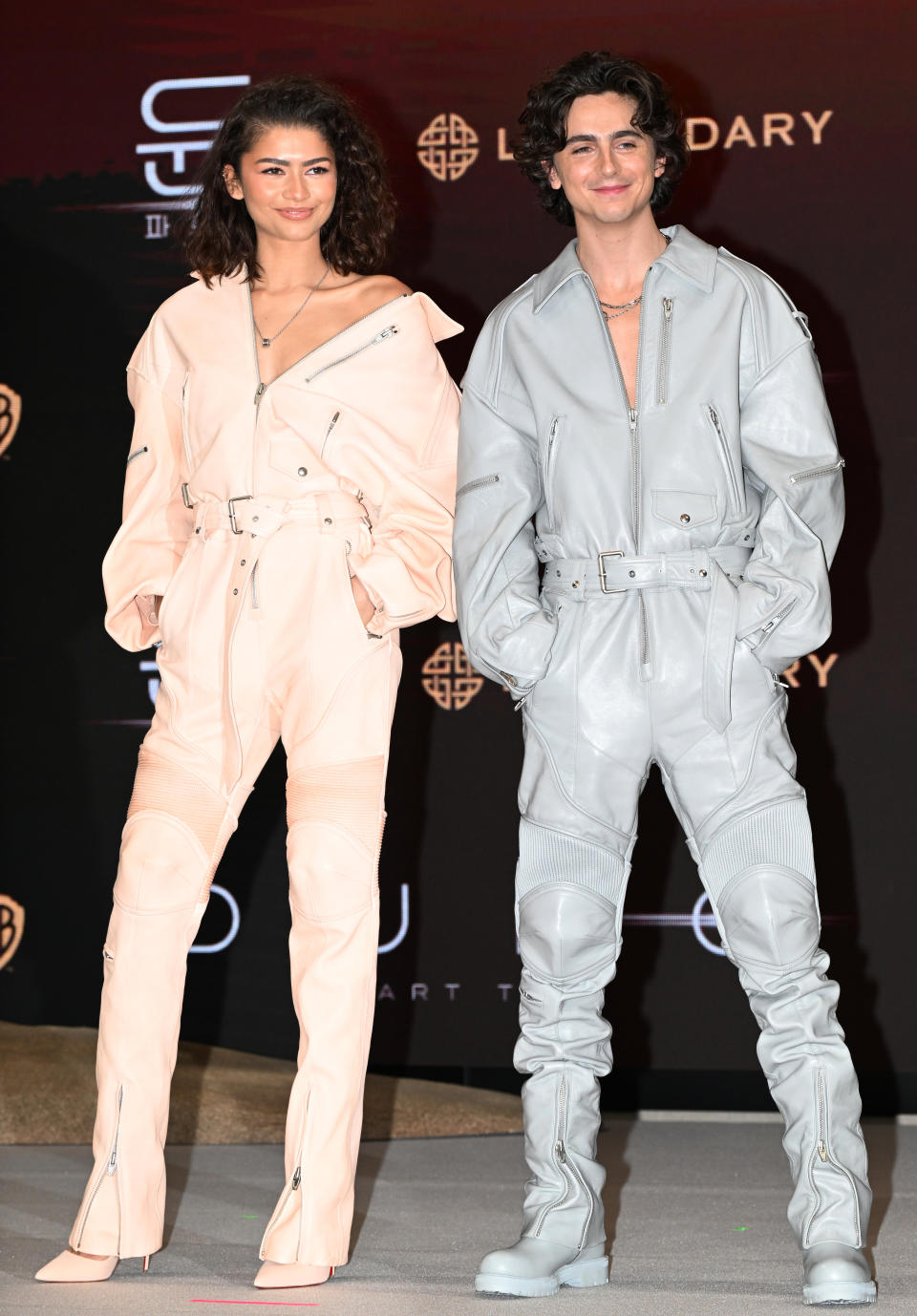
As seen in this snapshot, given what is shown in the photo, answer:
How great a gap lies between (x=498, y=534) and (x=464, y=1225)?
1.23 metres

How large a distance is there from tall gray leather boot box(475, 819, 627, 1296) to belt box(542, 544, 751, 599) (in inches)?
14.3

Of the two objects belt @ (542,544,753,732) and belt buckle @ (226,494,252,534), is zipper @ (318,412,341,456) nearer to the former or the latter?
belt buckle @ (226,494,252,534)

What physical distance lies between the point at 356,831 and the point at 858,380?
2120 millimetres

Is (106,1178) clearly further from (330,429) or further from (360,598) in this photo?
(330,429)

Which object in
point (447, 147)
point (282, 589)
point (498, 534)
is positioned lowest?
point (282, 589)

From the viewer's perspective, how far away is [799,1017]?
92.7 inches

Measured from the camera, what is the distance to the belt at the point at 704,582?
95.1 inches

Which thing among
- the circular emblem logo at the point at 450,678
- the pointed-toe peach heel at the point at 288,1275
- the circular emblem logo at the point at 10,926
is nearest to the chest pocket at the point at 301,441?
the pointed-toe peach heel at the point at 288,1275

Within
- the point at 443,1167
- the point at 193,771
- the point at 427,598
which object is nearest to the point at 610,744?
the point at 427,598

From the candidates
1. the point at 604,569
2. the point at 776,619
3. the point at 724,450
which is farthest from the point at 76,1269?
the point at 724,450

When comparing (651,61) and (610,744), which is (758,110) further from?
(610,744)

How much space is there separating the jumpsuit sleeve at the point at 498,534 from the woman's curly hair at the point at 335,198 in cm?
36

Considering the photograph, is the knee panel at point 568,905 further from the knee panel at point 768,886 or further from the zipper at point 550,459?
the zipper at point 550,459

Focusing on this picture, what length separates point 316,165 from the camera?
273 cm
